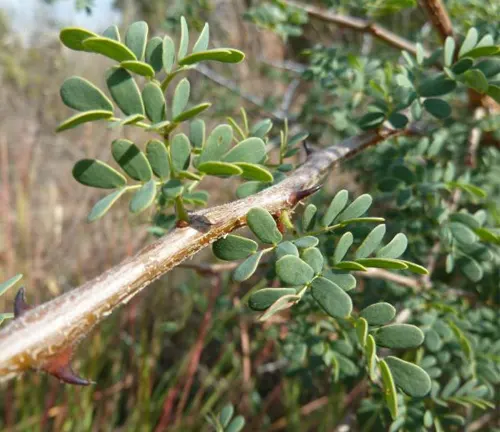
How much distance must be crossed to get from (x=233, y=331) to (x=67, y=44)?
3.76 ft

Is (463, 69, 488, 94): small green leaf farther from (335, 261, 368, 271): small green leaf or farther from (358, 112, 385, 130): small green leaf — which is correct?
(335, 261, 368, 271): small green leaf

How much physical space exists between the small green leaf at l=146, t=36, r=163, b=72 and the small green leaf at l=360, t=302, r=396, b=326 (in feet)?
0.68

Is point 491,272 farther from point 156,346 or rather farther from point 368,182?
point 156,346

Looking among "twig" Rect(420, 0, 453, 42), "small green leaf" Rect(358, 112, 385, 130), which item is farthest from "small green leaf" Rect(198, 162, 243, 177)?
"twig" Rect(420, 0, 453, 42)

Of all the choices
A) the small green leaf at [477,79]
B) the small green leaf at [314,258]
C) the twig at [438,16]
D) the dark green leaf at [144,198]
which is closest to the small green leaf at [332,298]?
the small green leaf at [314,258]

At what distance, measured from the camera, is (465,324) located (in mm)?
615

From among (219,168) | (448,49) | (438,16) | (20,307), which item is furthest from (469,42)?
(20,307)

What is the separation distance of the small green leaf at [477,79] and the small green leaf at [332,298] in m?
0.22

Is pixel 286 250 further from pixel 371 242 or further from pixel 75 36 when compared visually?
pixel 75 36

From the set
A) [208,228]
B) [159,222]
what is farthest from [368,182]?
[208,228]

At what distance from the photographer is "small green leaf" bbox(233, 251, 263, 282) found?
1.06 feet

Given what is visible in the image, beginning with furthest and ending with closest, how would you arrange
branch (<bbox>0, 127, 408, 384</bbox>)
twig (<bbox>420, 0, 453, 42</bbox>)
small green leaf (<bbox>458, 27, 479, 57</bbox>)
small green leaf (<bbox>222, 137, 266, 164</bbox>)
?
twig (<bbox>420, 0, 453, 42</bbox>) → small green leaf (<bbox>458, 27, 479, 57</bbox>) → small green leaf (<bbox>222, 137, 266, 164</bbox>) → branch (<bbox>0, 127, 408, 384</bbox>)

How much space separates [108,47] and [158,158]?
0.07 meters

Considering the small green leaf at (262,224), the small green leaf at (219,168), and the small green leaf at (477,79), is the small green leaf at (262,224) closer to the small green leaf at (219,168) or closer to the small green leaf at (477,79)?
the small green leaf at (219,168)
